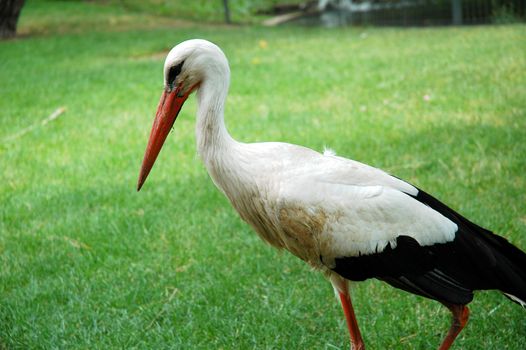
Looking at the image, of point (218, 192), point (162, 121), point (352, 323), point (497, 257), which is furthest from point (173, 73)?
point (218, 192)

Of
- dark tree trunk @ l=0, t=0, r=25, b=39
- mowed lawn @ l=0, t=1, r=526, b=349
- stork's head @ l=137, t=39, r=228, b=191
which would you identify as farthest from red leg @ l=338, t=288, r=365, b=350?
dark tree trunk @ l=0, t=0, r=25, b=39

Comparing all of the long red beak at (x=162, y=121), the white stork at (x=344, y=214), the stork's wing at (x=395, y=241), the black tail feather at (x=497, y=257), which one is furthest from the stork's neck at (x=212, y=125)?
the black tail feather at (x=497, y=257)

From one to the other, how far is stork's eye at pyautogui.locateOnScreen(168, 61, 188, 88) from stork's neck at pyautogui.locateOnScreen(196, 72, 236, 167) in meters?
0.13

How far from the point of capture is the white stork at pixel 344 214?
3.07m

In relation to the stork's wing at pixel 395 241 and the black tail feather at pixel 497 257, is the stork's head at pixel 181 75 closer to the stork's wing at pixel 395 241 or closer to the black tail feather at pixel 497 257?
the stork's wing at pixel 395 241

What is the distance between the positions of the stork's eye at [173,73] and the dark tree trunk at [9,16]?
10270mm

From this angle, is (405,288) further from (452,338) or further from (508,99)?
(508,99)

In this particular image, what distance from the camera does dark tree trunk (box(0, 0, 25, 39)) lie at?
12586mm

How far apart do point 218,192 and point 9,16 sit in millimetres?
8902

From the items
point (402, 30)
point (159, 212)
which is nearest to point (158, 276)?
point (159, 212)

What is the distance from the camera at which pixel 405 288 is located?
319cm

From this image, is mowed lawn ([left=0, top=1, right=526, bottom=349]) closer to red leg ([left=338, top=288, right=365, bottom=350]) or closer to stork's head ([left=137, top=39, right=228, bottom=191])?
red leg ([left=338, top=288, right=365, bottom=350])

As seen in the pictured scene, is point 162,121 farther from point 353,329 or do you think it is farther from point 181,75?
point 353,329

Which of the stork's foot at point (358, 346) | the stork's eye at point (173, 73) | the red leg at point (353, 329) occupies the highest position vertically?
the stork's eye at point (173, 73)
